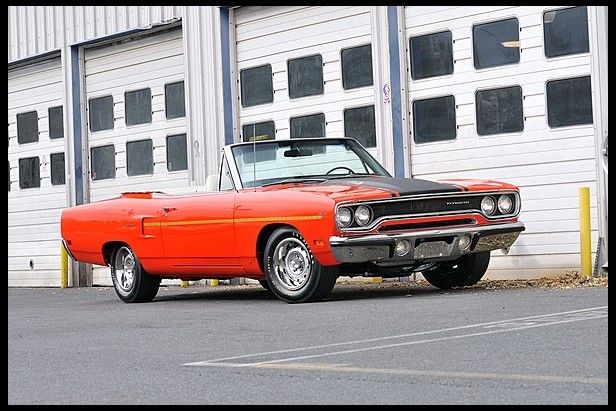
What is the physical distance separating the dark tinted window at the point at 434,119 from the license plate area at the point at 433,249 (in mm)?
4451

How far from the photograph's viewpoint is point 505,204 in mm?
11773

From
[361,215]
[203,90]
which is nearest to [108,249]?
[361,215]

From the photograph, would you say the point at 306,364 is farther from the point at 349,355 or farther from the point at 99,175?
the point at 99,175

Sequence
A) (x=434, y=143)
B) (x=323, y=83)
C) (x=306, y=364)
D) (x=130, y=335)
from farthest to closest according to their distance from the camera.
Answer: (x=323, y=83) < (x=434, y=143) < (x=130, y=335) < (x=306, y=364)

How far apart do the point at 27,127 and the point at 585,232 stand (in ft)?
38.5

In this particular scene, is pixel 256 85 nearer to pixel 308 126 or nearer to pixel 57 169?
pixel 308 126

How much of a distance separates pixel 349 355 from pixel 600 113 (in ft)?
24.5

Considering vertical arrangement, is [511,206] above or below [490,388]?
above

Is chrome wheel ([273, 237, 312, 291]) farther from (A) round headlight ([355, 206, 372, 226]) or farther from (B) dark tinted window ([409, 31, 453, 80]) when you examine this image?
(B) dark tinted window ([409, 31, 453, 80])

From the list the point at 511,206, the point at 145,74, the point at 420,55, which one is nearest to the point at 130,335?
the point at 511,206

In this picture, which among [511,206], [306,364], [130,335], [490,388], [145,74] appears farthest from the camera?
[145,74]

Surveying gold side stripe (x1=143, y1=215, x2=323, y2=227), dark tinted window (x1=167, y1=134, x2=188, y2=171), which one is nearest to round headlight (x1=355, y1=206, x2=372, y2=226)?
gold side stripe (x1=143, y1=215, x2=323, y2=227)

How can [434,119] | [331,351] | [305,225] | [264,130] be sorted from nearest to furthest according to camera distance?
[331,351] < [305,225] < [434,119] < [264,130]

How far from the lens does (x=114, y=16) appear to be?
20.6 m
